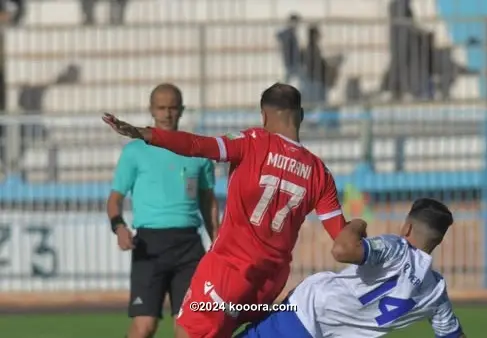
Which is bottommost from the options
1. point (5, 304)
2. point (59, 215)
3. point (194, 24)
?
point (5, 304)

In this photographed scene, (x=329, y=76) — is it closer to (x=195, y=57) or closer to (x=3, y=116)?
(x=195, y=57)

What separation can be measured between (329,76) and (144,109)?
2.50m

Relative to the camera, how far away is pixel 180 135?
6453mm

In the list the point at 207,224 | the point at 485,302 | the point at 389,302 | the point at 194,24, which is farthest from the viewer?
the point at 194,24

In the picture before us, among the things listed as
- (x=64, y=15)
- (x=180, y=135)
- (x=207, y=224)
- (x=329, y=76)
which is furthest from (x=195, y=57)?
(x=180, y=135)

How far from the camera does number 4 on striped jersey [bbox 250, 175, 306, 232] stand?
665cm

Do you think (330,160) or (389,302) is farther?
(330,160)

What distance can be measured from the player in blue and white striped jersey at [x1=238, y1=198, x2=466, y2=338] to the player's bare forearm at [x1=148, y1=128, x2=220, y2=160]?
80 cm

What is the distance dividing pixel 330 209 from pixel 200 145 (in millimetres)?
835

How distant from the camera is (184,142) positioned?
21.2 feet

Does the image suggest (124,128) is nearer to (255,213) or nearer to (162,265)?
(255,213)

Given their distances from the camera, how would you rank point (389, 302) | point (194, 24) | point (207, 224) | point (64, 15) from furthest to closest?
1. point (64, 15)
2. point (194, 24)
3. point (207, 224)
4. point (389, 302)

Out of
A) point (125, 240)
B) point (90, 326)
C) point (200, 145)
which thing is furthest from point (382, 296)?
point (90, 326)

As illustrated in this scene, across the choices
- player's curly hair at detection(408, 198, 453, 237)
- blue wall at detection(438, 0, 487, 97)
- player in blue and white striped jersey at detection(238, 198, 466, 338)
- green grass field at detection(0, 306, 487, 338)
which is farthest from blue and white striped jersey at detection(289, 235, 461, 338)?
blue wall at detection(438, 0, 487, 97)
